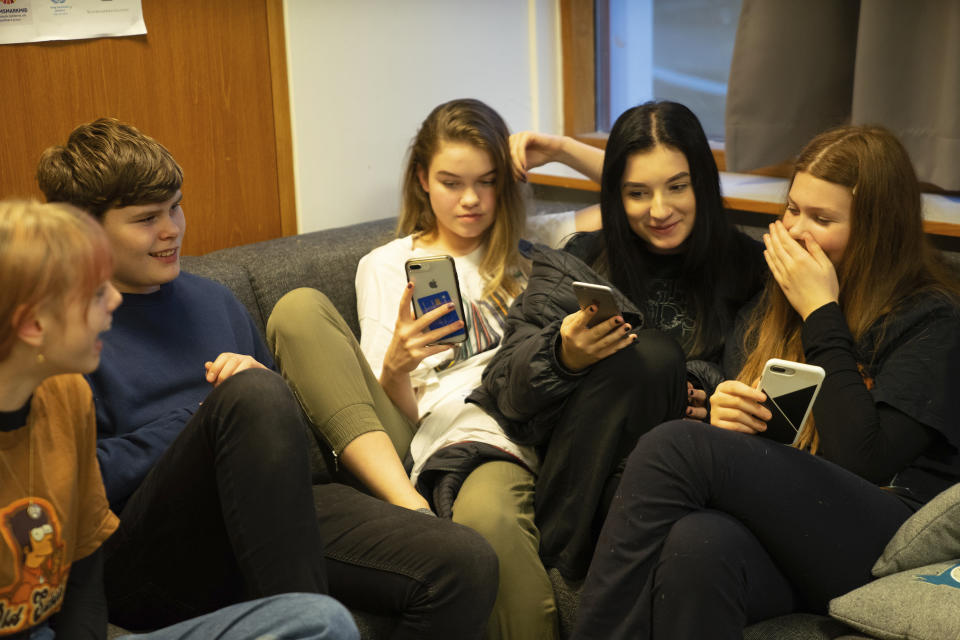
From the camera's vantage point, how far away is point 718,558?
138cm

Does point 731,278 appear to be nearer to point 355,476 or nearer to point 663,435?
point 663,435

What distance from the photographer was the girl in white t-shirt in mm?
1664

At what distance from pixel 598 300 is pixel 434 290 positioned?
39 centimetres

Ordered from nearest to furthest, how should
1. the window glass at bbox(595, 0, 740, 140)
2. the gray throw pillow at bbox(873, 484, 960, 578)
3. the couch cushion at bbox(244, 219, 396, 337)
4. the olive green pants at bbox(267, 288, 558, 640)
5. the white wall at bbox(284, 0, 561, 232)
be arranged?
the gray throw pillow at bbox(873, 484, 960, 578) < the olive green pants at bbox(267, 288, 558, 640) < the couch cushion at bbox(244, 219, 396, 337) < the white wall at bbox(284, 0, 561, 232) < the window glass at bbox(595, 0, 740, 140)

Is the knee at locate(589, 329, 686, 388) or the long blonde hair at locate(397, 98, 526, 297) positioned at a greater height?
the long blonde hair at locate(397, 98, 526, 297)

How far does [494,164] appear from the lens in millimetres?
2121

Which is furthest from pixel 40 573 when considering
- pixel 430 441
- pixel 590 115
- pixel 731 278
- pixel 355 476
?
pixel 590 115

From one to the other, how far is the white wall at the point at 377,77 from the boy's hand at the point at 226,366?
36.2 inches

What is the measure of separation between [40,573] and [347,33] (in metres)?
1.63

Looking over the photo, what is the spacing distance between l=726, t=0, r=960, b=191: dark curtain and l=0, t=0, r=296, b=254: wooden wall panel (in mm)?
1122

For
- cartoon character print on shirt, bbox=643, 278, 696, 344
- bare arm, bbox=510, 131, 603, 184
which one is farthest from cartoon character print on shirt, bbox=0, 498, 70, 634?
bare arm, bbox=510, 131, 603, 184

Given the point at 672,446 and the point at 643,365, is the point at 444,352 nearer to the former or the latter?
the point at 643,365

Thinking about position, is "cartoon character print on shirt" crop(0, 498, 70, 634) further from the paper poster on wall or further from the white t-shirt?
the paper poster on wall

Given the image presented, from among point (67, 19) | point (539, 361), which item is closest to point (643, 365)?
point (539, 361)
